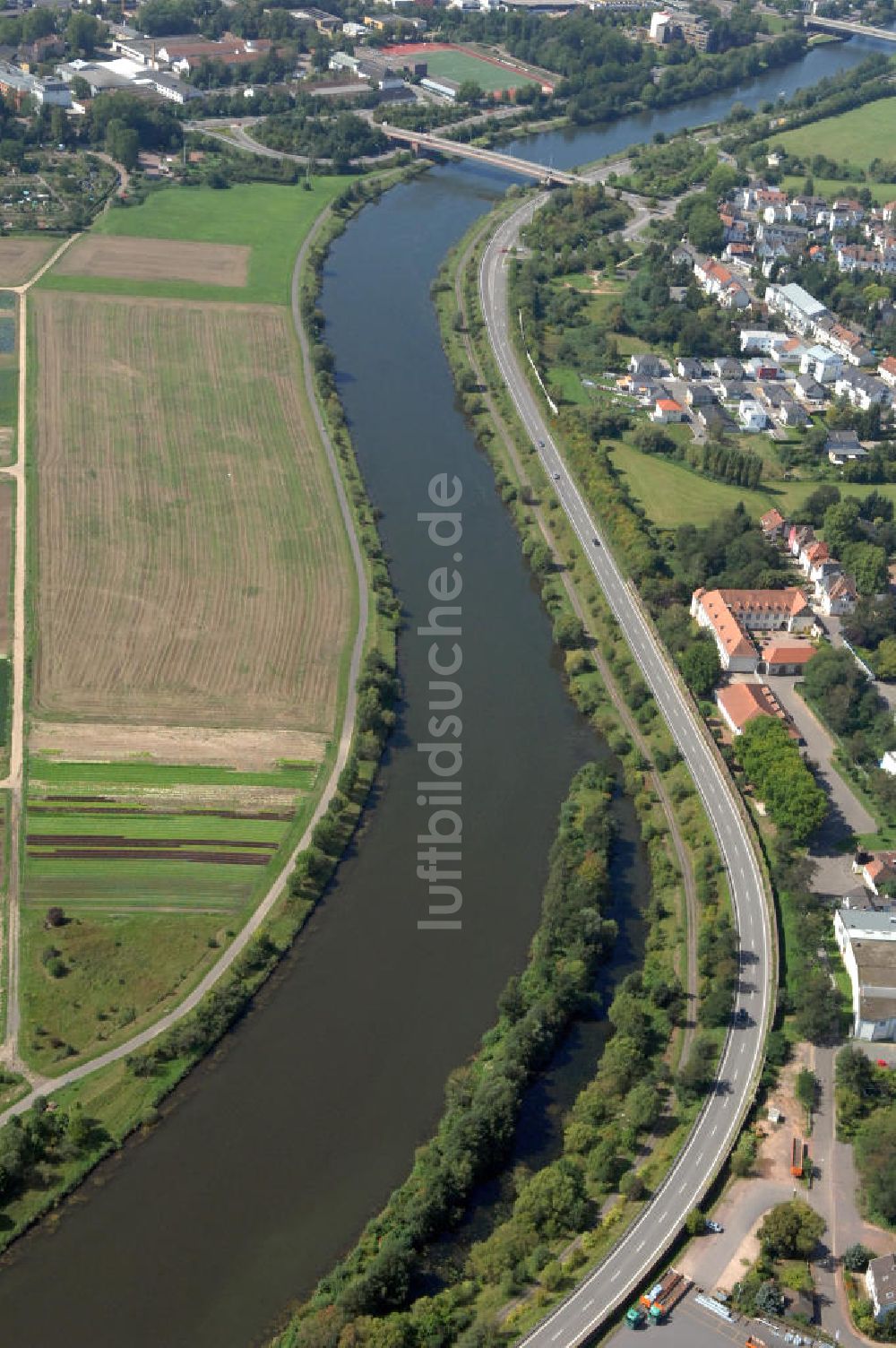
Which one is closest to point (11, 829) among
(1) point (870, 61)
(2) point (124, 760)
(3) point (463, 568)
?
(2) point (124, 760)

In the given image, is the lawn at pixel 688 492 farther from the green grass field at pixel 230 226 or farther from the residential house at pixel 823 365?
the green grass field at pixel 230 226

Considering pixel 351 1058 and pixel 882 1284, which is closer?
pixel 882 1284

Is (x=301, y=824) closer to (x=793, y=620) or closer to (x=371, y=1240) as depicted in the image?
(x=371, y=1240)

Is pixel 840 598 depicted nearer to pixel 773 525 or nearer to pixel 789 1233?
pixel 773 525

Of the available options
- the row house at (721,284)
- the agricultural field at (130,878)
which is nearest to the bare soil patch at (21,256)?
the row house at (721,284)

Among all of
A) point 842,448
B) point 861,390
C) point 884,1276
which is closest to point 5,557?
point 842,448

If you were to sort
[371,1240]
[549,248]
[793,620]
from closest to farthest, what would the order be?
[371,1240], [793,620], [549,248]

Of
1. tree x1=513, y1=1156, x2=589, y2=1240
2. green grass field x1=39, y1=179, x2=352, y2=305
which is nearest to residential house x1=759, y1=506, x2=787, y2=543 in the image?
green grass field x1=39, y1=179, x2=352, y2=305
